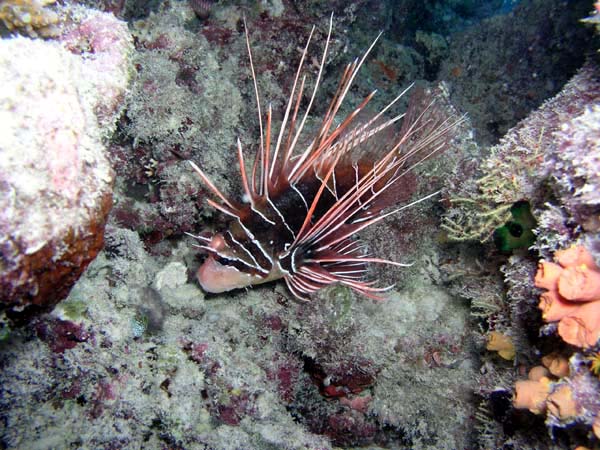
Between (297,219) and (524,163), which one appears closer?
(524,163)

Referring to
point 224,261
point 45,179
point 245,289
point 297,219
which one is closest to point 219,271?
point 224,261

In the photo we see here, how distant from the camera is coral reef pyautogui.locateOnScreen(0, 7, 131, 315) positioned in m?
1.76

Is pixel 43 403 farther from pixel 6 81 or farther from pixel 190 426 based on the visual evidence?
pixel 6 81

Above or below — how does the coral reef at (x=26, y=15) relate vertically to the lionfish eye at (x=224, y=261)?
above

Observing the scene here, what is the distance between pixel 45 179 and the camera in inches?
73.1

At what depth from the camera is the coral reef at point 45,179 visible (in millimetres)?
1759

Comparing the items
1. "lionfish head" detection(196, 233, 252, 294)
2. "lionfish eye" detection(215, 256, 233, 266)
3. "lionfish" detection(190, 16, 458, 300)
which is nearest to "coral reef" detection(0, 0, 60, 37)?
"lionfish" detection(190, 16, 458, 300)

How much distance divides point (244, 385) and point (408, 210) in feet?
7.60

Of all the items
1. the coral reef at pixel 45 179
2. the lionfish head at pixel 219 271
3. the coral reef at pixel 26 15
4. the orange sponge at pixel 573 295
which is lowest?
the orange sponge at pixel 573 295

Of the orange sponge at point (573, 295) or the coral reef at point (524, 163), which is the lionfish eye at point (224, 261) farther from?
the orange sponge at point (573, 295)

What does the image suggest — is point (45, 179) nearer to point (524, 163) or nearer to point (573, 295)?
point (573, 295)

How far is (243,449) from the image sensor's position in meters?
3.01

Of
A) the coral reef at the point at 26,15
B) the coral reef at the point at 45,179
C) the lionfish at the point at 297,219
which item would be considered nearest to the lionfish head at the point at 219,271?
the lionfish at the point at 297,219

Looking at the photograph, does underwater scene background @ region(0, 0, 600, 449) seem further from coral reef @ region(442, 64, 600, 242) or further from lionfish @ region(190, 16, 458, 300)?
lionfish @ region(190, 16, 458, 300)
